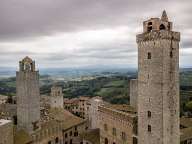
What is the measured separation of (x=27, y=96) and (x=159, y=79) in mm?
24560

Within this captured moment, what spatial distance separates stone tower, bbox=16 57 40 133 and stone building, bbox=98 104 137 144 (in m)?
11.4

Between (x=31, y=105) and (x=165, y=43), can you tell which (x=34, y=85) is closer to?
(x=31, y=105)

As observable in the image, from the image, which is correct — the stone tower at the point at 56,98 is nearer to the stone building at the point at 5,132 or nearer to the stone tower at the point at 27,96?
the stone tower at the point at 27,96

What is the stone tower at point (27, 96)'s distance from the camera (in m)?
→ 45.8

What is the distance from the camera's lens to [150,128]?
30609 millimetres

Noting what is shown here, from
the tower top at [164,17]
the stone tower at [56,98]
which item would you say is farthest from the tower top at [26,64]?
the stone tower at [56,98]

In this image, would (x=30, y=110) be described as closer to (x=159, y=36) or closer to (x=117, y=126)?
(x=117, y=126)

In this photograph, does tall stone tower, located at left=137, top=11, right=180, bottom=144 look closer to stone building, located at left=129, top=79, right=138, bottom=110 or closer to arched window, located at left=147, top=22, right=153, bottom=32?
arched window, located at left=147, top=22, right=153, bottom=32

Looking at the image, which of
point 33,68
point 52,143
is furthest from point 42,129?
point 33,68

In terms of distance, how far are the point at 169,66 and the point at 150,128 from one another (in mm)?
7057

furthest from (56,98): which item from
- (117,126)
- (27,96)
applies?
(117,126)

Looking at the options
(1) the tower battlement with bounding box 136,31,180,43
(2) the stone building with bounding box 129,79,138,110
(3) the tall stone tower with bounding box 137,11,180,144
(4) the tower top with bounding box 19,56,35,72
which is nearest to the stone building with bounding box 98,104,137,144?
(2) the stone building with bounding box 129,79,138,110

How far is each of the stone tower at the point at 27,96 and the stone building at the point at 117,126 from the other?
11.4m

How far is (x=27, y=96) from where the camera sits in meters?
45.8
